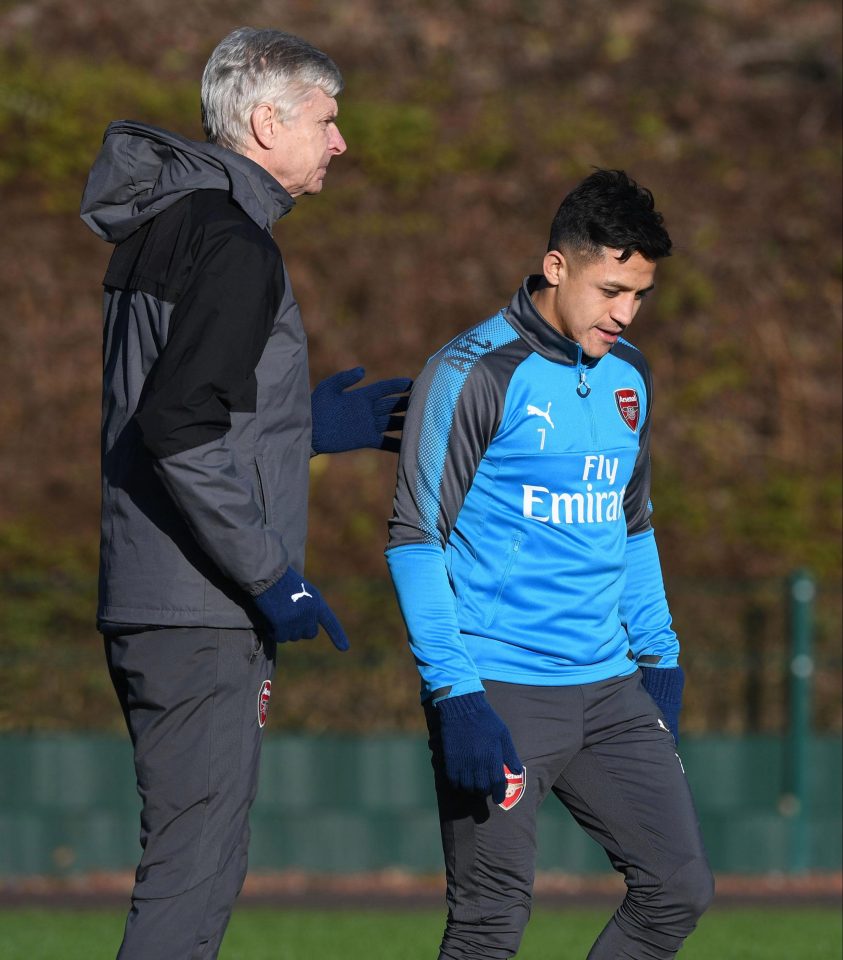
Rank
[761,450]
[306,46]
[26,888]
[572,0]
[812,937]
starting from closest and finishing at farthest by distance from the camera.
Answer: [306,46] < [812,937] < [26,888] < [761,450] < [572,0]

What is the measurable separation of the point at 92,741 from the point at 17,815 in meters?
0.55

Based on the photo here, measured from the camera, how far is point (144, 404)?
354 centimetres

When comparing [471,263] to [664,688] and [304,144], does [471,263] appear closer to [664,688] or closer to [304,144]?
[664,688]

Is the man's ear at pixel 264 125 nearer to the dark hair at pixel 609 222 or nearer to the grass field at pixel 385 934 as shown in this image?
the dark hair at pixel 609 222

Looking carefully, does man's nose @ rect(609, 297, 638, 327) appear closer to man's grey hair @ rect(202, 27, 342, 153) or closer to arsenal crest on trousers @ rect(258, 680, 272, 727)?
man's grey hair @ rect(202, 27, 342, 153)

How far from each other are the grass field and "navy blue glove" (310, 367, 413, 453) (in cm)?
321

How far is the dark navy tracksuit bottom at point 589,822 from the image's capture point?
A: 4.07 m

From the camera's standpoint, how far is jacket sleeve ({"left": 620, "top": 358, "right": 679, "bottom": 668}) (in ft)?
14.9

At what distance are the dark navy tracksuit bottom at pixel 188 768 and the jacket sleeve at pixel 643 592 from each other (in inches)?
50.1

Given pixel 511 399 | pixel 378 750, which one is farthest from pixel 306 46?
pixel 378 750

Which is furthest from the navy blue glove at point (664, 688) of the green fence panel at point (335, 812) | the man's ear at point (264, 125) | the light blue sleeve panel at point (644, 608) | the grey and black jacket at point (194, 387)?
the green fence panel at point (335, 812)

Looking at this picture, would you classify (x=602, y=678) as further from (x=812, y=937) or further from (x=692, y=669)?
(x=692, y=669)

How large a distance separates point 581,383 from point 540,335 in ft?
0.52

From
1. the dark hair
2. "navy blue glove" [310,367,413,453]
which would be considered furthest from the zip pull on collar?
"navy blue glove" [310,367,413,453]
